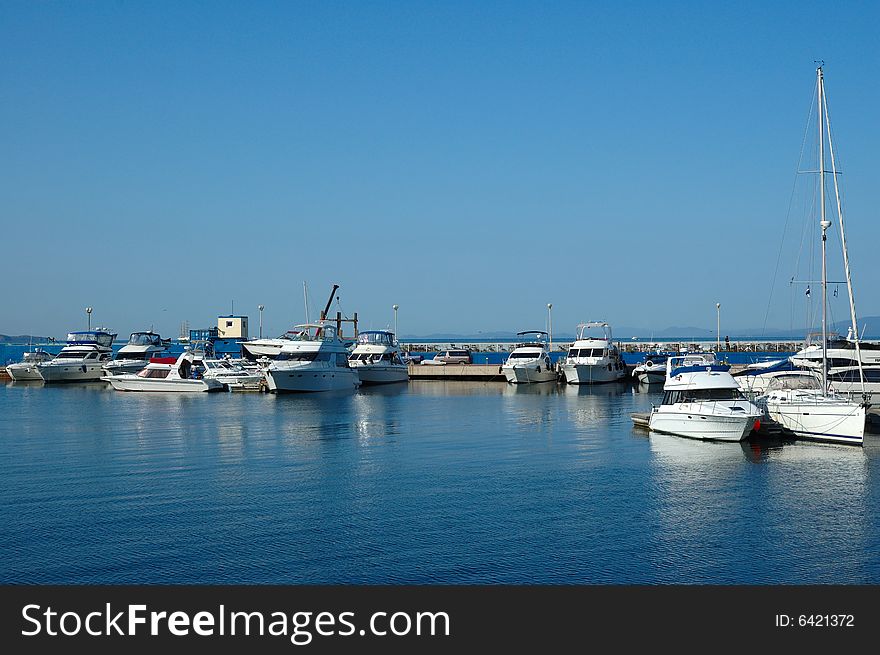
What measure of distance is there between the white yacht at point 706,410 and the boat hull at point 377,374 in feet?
146

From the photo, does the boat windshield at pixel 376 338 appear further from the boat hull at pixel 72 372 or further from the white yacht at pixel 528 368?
the boat hull at pixel 72 372

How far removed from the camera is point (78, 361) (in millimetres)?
85625

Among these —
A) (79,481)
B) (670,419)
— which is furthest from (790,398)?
(79,481)

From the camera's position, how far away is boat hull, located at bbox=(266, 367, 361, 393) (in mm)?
66812

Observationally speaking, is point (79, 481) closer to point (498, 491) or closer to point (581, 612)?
point (498, 491)

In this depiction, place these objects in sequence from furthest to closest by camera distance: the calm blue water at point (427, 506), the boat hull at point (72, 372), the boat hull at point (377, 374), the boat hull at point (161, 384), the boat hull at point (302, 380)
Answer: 1. the boat hull at point (72, 372)
2. the boat hull at point (377, 374)
3. the boat hull at point (161, 384)
4. the boat hull at point (302, 380)
5. the calm blue water at point (427, 506)

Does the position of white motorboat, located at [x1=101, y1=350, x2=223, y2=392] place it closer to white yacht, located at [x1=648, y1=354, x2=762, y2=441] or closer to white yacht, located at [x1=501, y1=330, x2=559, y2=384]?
white yacht, located at [x1=501, y1=330, x2=559, y2=384]

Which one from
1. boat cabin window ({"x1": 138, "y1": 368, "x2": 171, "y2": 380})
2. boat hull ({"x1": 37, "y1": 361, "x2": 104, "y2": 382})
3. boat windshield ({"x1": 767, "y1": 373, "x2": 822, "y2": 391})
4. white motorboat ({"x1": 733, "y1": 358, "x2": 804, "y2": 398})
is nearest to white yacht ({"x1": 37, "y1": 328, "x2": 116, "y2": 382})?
boat hull ({"x1": 37, "y1": 361, "x2": 104, "y2": 382})

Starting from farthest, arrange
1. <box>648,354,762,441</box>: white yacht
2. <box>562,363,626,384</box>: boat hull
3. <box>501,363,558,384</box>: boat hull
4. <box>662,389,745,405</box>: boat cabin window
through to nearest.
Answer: <box>501,363,558,384</box>: boat hull
<box>562,363,626,384</box>: boat hull
<box>662,389,745,405</box>: boat cabin window
<box>648,354,762,441</box>: white yacht

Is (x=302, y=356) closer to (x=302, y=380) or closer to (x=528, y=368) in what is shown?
(x=302, y=380)

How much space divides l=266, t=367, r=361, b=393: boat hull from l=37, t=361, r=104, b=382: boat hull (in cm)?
2769

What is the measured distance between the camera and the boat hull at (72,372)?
8338cm

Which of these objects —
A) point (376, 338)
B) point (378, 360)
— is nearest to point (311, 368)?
point (378, 360)

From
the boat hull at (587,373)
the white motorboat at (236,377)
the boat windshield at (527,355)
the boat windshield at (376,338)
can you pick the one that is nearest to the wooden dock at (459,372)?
the boat windshield at (527,355)
